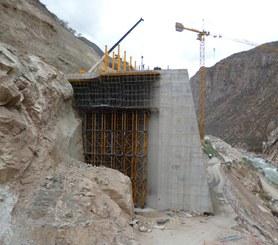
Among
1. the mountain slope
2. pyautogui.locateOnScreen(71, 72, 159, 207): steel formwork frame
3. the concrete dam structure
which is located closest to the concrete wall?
the concrete dam structure

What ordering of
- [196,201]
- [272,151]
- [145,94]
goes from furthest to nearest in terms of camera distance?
[272,151]
[145,94]
[196,201]

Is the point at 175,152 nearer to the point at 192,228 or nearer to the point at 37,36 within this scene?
the point at 192,228

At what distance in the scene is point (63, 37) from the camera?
97.2 ft

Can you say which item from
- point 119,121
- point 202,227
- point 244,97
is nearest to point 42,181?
point 119,121

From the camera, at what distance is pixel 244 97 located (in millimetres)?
99500

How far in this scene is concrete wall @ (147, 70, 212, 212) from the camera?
1752cm

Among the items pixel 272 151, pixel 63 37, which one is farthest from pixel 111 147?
pixel 272 151

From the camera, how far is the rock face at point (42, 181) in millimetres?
11016

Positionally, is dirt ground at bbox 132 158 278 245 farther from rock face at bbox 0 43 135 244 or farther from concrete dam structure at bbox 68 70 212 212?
rock face at bbox 0 43 135 244

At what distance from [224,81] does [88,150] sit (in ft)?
346

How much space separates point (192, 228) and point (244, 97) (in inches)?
3684

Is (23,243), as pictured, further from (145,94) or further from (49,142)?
(145,94)

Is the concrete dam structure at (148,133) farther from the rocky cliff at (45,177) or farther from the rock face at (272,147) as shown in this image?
the rock face at (272,147)

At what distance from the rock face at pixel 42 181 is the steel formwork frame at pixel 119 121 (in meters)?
3.64
